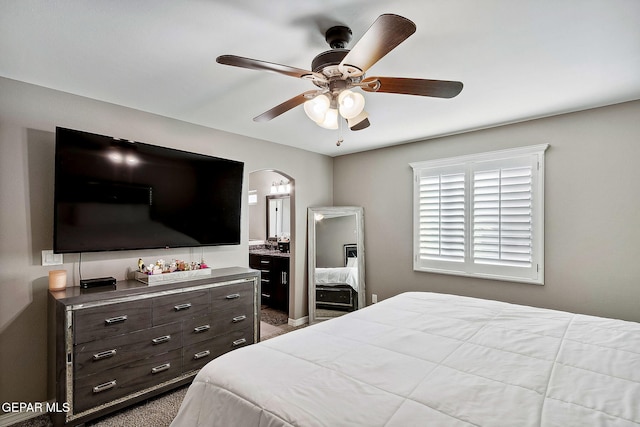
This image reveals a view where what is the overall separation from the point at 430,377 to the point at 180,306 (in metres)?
2.19

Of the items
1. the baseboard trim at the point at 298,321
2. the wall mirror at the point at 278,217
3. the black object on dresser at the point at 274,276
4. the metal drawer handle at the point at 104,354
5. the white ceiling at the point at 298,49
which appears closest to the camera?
the white ceiling at the point at 298,49

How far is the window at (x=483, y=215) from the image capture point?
10.9 feet

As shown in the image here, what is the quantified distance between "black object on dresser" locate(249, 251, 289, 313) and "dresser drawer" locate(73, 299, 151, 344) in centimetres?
248

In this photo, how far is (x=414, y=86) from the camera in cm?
179

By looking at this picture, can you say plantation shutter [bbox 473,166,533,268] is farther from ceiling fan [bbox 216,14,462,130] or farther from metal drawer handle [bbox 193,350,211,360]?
metal drawer handle [bbox 193,350,211,360]

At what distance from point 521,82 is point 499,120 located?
3.16 ft

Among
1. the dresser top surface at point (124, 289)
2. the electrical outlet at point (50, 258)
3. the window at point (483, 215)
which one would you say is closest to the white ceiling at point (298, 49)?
the window at point (483, 215)

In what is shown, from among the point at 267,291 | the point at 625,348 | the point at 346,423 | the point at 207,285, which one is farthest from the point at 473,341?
the point at 267,291

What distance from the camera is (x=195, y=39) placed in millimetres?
1898

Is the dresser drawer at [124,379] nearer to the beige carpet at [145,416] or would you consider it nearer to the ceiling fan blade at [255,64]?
the beige carpet at [145,416]

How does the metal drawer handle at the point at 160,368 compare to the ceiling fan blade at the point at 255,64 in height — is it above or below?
below

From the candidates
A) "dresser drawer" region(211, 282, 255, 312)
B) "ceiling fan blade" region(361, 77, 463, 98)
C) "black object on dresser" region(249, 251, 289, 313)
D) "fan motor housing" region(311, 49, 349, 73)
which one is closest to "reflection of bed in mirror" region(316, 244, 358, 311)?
"black object on dresser" region(249, 251, 289, 313)

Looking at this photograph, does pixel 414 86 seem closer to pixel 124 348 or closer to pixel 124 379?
pixel 124 348

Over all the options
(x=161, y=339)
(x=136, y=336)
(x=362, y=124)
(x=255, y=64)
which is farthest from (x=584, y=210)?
(x=136, y=336)
